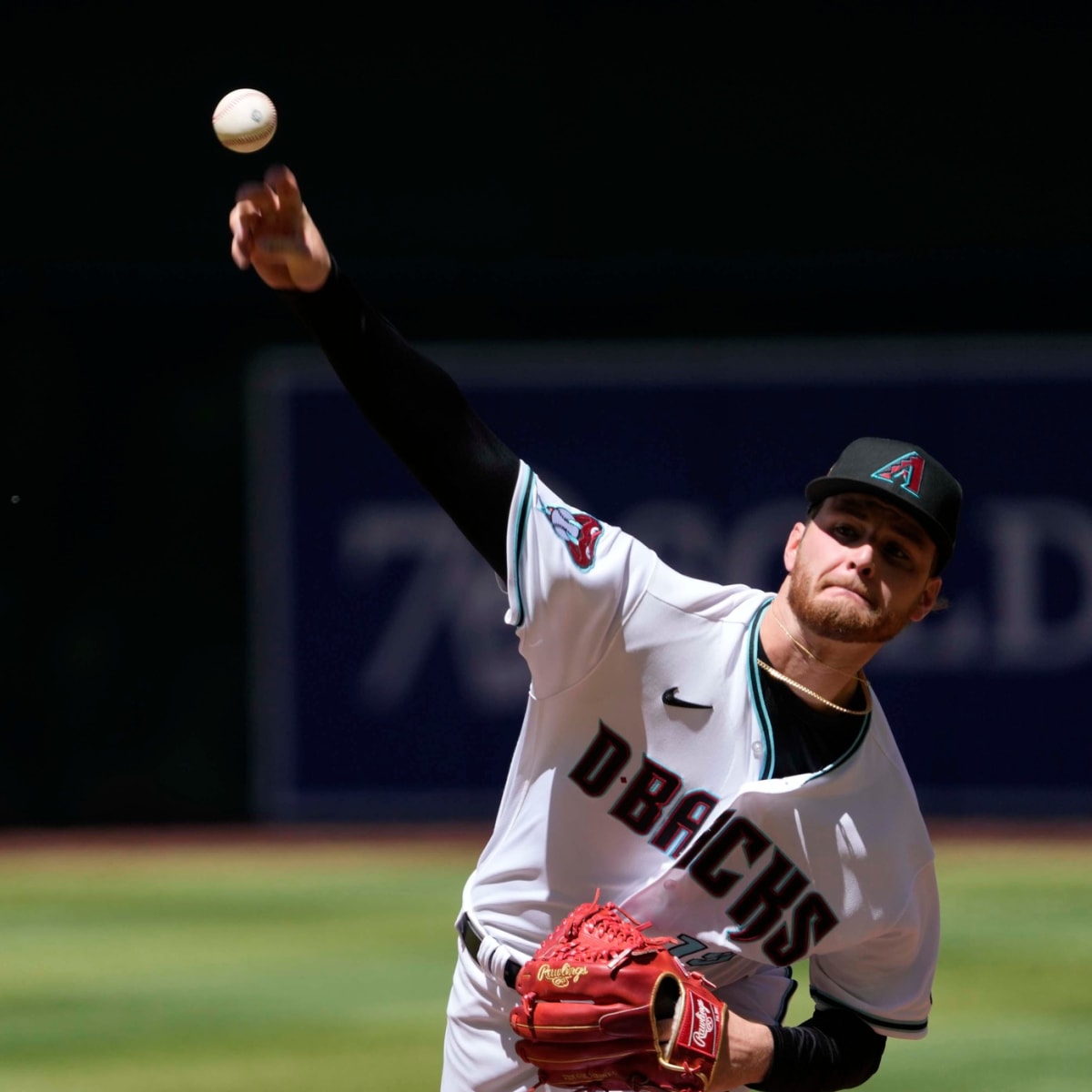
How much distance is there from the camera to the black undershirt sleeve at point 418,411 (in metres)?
3.37

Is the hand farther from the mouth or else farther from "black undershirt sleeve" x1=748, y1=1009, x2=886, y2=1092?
"black undershirt sleeve" x1=748, y1=1009, x2=886, y2=1092

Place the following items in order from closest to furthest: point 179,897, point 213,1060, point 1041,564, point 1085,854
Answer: point 213,1060 → point 179,897 → point 1085,854 → point 1041,564

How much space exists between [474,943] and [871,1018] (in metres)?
0.77

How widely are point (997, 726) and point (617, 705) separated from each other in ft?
26.1

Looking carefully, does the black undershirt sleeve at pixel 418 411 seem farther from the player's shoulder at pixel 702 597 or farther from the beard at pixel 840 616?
the beard at pixel 840 616

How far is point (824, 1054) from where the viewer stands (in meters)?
3.80

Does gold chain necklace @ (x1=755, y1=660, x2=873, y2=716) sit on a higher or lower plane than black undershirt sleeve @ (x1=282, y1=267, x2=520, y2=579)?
lower

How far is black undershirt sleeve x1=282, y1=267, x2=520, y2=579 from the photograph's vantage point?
337 centimetres

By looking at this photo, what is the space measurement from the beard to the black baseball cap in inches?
6.8

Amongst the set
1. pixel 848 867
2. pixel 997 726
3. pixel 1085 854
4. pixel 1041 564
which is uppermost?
pixel 1041 564

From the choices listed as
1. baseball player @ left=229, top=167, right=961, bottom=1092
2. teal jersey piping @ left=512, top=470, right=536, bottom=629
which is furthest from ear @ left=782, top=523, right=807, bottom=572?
teal jersey piping @ left=512, top=470, right=536, bottom=629

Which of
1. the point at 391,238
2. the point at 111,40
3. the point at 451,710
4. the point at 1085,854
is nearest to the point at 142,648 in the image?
the point at 451,710

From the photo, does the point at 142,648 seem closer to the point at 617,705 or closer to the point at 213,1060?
the point at 213,1060

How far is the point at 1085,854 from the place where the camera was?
10.5 m
